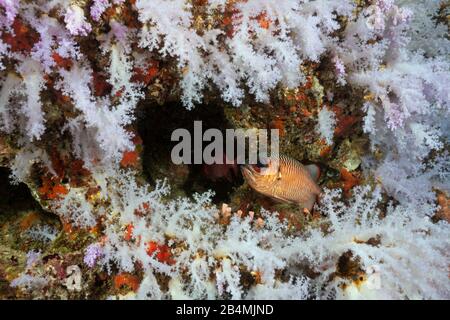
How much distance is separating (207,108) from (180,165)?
749mm

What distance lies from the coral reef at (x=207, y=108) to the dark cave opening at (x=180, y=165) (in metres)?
0.36

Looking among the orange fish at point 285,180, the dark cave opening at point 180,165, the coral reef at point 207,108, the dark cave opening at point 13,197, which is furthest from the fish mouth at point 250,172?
the dark cave opening at point 13,197

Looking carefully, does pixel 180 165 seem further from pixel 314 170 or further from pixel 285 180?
pixel 314 170

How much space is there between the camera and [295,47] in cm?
281

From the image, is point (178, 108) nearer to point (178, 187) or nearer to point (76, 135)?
point (178, 187)

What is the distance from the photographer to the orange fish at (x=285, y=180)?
3166 mm

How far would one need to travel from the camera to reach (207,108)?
3566mm

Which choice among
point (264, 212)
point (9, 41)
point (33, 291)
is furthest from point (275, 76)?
point (33, 291)

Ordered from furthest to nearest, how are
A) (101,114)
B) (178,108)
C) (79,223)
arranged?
1. (178,108)
2. (79,223)
3. (101,114)

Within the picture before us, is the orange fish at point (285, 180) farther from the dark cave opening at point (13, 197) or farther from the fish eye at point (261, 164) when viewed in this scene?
the dark cave opening at point (13, 197)

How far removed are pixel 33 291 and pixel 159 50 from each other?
1.85m

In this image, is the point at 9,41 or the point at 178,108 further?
the point at 178,108

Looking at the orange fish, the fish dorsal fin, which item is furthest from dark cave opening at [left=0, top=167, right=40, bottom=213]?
the fish dorsal fin

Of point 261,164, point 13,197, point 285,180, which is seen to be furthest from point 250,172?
point 13,197
